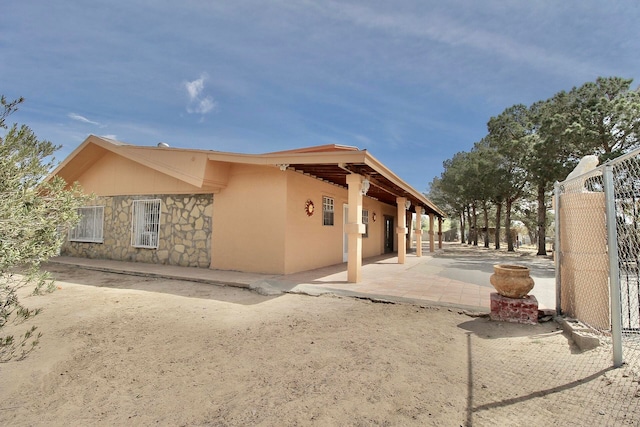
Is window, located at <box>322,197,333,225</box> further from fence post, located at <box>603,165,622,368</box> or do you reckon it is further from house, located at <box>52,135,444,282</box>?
fence post, located at <box>603,165,622,368</box>

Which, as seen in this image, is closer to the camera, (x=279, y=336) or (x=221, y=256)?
(x=279, y=336)

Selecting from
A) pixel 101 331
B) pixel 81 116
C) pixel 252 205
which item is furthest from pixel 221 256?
pixel 81 116

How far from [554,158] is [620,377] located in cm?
1706

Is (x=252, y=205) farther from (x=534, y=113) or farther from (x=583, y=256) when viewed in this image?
(x=534, y=113)

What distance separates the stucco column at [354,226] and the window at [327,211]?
276 centimetres

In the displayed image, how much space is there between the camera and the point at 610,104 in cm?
1386

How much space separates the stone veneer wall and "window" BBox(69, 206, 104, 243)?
258 millimetres

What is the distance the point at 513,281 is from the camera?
4277 mm

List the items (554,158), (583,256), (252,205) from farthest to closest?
(554,158)
(252,205)
(583,256)

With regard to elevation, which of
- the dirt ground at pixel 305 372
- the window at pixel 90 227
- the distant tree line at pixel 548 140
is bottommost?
the dirt ground at pixel 305 372

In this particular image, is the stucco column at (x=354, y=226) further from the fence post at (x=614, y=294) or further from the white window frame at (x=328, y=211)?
the fence post at (x=614, y=294)

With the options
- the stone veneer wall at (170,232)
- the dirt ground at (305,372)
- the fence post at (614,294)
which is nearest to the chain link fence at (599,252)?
the fence post at (614,294)

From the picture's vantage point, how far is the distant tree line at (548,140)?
45.5 ft

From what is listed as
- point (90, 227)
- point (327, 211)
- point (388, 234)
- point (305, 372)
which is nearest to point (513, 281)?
point (305, 372)
